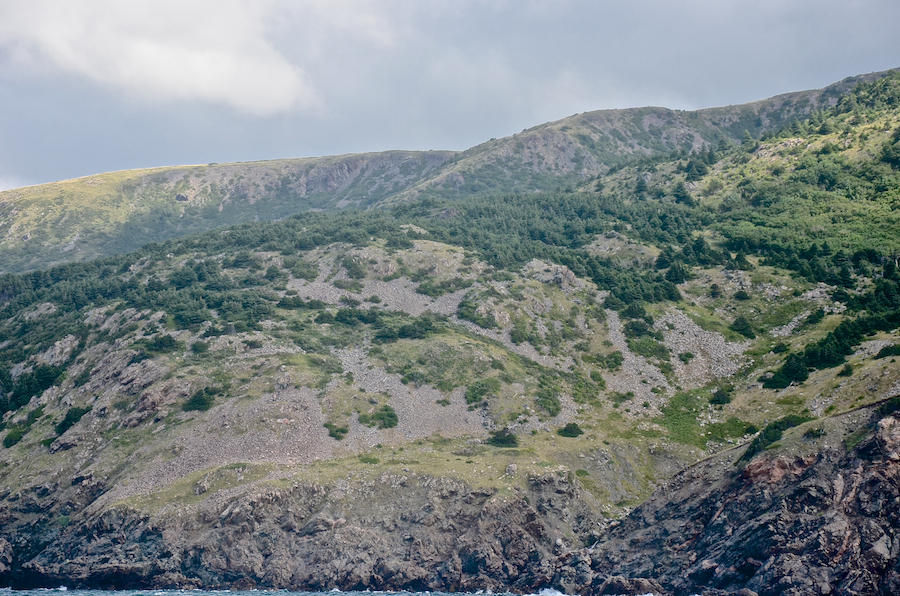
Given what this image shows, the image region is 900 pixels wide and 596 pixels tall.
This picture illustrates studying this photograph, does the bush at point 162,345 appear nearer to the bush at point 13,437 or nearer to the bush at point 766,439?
the bush at point 13,437

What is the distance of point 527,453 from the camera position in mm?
85875

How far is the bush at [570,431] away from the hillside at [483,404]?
0.21 meters

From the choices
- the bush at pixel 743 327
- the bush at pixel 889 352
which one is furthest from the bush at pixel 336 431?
the bush at pixel 889 352

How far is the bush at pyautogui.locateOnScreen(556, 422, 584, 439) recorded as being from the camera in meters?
92.4

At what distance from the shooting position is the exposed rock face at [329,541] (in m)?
70.4

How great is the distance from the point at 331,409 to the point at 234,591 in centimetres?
2910

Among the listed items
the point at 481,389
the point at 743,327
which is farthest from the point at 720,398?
the point at 481,389

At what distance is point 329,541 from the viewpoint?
72750mm

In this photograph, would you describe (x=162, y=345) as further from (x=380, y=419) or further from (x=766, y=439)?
(x=766, y=439)

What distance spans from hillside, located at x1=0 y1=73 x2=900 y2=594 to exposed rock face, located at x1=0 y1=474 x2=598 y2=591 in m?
0.27

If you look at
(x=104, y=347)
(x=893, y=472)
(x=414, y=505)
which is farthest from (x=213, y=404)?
(x=893, y=472)

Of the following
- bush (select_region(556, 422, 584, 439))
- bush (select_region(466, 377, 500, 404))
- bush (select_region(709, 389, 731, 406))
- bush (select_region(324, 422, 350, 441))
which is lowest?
bush (select_region(556, 422, 584, 439))

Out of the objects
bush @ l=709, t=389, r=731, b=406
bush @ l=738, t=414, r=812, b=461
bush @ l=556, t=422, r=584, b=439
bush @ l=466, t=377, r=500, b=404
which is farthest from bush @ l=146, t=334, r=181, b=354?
bush @ l=738, t=414, r=812, b=461

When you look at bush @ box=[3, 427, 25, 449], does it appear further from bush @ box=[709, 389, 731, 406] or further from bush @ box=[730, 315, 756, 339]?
bush @ box=[730, 315, 756, 339]
